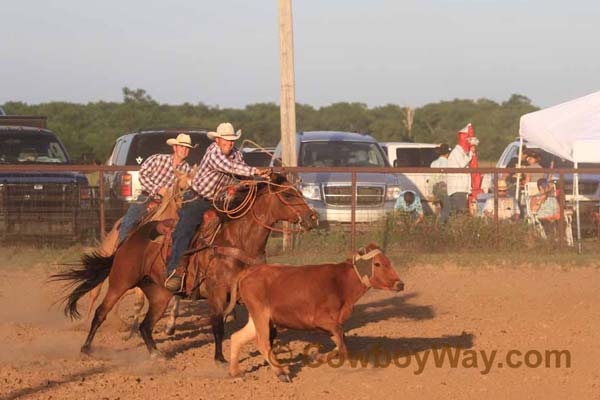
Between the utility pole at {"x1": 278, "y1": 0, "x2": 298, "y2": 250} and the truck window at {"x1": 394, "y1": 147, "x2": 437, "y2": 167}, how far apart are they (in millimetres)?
6966

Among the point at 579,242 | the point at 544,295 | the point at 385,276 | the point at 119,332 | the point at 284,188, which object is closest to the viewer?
the point at 385,276

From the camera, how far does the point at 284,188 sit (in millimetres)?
9008

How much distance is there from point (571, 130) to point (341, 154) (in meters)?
3.82

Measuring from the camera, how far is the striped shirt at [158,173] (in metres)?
10.4

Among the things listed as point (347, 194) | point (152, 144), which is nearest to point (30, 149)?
point (152, 144)

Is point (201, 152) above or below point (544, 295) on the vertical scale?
above

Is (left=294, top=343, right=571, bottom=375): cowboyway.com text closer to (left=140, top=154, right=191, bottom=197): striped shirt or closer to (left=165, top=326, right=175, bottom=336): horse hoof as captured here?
(left=165, top=326, right=175, bottom=336): horse hoof

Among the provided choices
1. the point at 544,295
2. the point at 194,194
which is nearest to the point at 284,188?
the point at 194,194

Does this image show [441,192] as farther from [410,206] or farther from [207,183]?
[207,183]

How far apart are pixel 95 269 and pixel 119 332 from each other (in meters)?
1.12

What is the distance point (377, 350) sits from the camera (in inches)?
360

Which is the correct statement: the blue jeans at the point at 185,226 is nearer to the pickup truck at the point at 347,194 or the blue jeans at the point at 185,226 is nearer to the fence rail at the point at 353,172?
the fence rail at the point at 353,172

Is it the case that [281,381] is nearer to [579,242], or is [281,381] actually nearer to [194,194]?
[194,194]

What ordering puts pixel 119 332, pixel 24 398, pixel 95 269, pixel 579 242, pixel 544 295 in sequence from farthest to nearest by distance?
pixel 579 242 → pixel 544 295 → pixel 119 332 → pixel 95 269 → pixel 24 398
